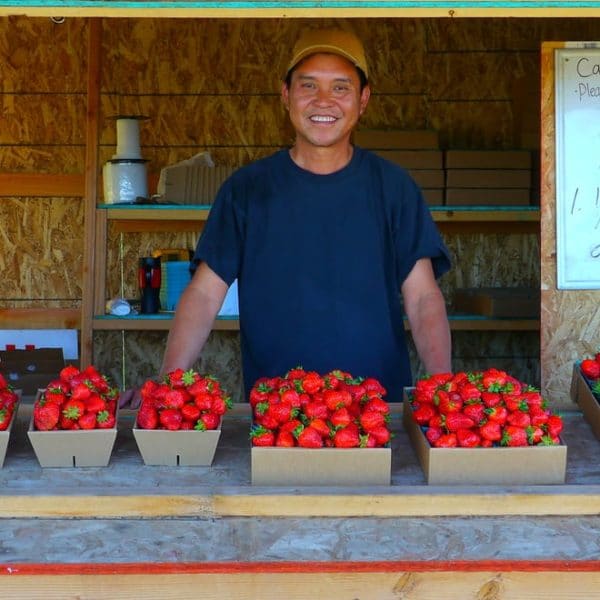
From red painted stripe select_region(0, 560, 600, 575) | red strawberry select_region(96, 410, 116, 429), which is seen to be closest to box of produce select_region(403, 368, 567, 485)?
red painted stripe select_region(0, 560, 600, 575)

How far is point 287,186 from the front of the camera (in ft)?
10.2

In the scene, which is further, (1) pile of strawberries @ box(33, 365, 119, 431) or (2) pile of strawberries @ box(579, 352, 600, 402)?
(2) pile of strawberries @ box(579, 352, 600, 402)

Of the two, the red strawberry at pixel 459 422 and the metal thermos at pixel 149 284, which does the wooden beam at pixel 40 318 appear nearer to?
the metal thermos at pixel 149 284

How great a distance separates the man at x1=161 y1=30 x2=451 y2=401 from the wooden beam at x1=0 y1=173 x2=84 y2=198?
332 cm

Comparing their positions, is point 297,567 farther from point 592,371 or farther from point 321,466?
point 592,371

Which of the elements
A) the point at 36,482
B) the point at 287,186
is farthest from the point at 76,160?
the point at 36,482

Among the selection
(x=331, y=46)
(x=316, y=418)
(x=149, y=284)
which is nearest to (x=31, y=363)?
(x=149, y=284)

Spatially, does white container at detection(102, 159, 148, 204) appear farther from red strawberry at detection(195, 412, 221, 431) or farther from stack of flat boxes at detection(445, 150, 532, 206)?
red strawberry at detection(195, 412, 221, 431)

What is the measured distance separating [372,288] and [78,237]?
12.0ft

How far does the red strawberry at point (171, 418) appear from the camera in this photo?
7.44 ft

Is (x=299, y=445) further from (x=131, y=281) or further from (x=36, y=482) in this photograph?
(x=131, y=281)

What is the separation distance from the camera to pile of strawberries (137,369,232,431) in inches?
89.4

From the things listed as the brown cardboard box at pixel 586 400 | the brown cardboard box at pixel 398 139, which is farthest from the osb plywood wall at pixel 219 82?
the brown cardboard box at pixel 586 400

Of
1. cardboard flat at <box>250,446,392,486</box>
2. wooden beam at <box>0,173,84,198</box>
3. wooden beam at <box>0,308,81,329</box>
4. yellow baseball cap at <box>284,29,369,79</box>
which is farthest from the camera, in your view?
wooden beam at <box>0,173,84,198</box>
